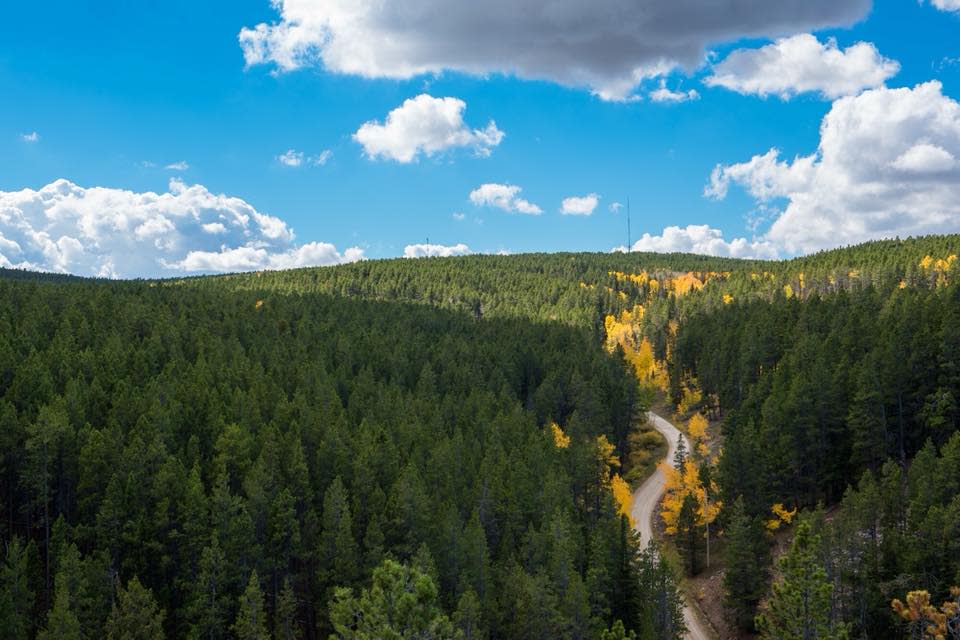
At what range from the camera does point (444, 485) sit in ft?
189

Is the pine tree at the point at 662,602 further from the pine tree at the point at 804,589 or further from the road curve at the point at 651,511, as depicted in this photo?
the pine tree at the point at 804,589

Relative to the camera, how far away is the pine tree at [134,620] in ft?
111

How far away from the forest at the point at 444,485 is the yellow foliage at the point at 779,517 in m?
0.47

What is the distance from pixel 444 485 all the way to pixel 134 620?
27679 millimetres

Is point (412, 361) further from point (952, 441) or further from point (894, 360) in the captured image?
point (952, 441)

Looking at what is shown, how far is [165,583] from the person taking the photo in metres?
42.5

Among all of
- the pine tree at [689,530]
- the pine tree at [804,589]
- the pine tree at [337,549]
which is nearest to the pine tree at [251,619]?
the pine tree at [337,549]

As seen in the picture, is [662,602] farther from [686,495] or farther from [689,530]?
[686,495]

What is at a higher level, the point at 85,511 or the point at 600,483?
the point at 85,511

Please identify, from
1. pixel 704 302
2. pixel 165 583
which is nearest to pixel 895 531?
pixel 165 583

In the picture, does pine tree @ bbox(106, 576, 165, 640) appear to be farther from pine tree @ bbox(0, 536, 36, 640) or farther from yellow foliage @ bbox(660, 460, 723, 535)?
yellow foliage @ bbox(660, 460, 723, 535)

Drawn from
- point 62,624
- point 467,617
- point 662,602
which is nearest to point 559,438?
point 662,602

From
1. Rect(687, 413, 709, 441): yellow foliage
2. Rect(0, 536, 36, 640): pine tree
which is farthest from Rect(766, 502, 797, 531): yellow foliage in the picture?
Rect(0, 536, 36, 640): pine tree

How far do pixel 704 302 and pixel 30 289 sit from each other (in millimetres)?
142080
